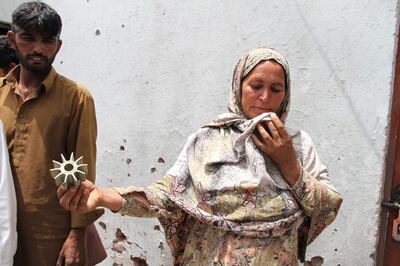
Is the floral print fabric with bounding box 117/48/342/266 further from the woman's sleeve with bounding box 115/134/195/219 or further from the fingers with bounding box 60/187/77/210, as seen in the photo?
the fingers with bounding box 60/187/77/210

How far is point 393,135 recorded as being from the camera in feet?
7.64

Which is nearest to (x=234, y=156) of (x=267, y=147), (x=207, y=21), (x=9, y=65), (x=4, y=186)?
(x=267, y=147)

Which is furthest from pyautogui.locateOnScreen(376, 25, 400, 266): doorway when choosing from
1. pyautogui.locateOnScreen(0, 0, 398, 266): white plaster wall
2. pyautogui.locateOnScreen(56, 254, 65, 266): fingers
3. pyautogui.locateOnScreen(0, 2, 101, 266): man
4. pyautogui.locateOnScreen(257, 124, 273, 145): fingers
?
pyautogui.locateOnScreen(56, 254, 65, 266): fingers

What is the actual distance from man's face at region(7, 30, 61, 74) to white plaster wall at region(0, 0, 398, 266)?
0.99 m

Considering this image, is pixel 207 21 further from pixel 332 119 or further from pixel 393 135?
pixel 393 135

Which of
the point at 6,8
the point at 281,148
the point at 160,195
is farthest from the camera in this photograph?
the point at 6,8

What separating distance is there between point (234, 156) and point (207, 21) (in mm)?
1384

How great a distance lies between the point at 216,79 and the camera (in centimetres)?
275

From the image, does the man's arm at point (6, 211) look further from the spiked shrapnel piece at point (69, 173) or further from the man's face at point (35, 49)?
the spiked shrapnel piece at point (69, 173)

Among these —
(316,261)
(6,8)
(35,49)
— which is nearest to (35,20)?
(35,49)

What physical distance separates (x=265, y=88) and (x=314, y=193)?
14.8 inches

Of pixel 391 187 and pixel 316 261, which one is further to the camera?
pixel 316 261

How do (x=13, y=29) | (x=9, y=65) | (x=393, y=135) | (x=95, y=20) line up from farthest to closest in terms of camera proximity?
(x=95, y=20) → (x=9, y=65) → (x=393, y=135) → (x=13, y=29)

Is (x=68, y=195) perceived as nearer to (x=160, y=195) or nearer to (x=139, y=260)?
(x=160, y=195)
